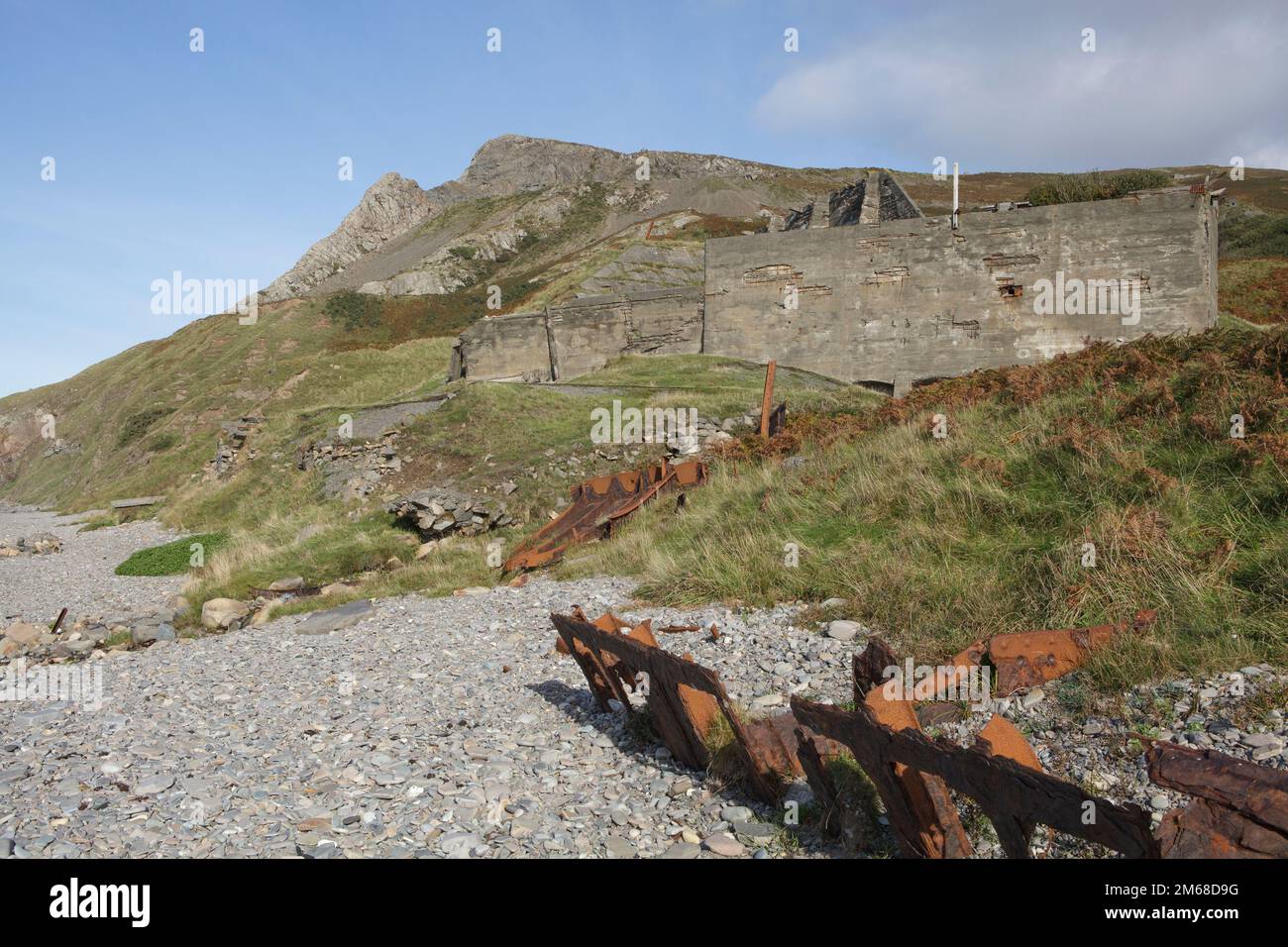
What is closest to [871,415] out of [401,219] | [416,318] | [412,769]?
[412,769]

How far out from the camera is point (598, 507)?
472 inches

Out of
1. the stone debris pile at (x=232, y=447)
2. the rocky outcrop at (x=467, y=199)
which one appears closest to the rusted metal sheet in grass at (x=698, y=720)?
the stone debris pile at (x=232, y=447)

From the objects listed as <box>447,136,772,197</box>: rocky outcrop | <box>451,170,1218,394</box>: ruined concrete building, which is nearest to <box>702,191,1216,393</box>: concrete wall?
<box>451,170,1218,394</box>: ruined concrete building

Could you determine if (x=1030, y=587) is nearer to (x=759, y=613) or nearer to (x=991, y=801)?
(x=759, y=613)

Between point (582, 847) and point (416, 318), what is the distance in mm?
60034

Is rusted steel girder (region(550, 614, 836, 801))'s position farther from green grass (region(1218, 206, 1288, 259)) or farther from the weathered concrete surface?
green grass (region(1218, 206, 1288, 259))

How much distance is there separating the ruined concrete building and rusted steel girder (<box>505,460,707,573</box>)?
12.5 metres

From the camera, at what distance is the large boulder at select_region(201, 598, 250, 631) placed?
10492 millimetres

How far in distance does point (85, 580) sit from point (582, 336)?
56.4 ft

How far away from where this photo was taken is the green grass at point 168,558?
52.1ft

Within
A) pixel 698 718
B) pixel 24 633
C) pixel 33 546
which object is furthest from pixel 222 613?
pixel 33 546

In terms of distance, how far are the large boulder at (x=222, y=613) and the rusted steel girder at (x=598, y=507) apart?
373 centimetres

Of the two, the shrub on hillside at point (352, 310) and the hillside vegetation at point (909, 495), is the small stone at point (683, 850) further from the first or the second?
the shrub on hillside at point (352, 310)

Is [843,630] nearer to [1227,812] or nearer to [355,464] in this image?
[1227,812]
